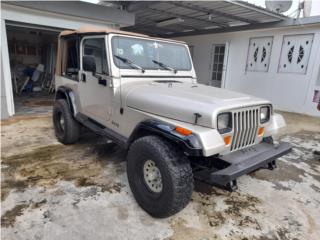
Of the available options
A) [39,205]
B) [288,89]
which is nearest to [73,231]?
[39,205]

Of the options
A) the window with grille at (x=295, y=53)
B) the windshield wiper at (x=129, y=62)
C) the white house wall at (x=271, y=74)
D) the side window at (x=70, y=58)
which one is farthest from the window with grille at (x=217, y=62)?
the windshield wiper at (x=129, y=62)

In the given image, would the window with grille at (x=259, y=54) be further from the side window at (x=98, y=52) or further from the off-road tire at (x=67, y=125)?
the off-road tire at (x=67, y=125)

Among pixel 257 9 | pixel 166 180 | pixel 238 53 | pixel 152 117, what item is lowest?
pixel 166 180

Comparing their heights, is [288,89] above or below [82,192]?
above

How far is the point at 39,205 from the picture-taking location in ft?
7.81

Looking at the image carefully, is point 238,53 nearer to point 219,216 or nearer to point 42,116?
point 42,116

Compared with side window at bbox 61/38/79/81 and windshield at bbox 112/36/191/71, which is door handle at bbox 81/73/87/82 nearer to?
side window at bbox 61/38/79/81

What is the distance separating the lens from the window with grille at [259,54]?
330 inches

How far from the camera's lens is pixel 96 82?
10.2 feet

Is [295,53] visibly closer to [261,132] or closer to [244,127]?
[261,132]

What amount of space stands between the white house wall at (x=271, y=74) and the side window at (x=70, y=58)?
7121 mm

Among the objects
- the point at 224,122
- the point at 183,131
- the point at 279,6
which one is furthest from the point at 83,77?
the point at 279,6

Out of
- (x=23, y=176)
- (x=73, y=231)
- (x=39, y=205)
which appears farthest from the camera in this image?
(x=23, y=176)

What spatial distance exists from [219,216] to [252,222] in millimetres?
320
